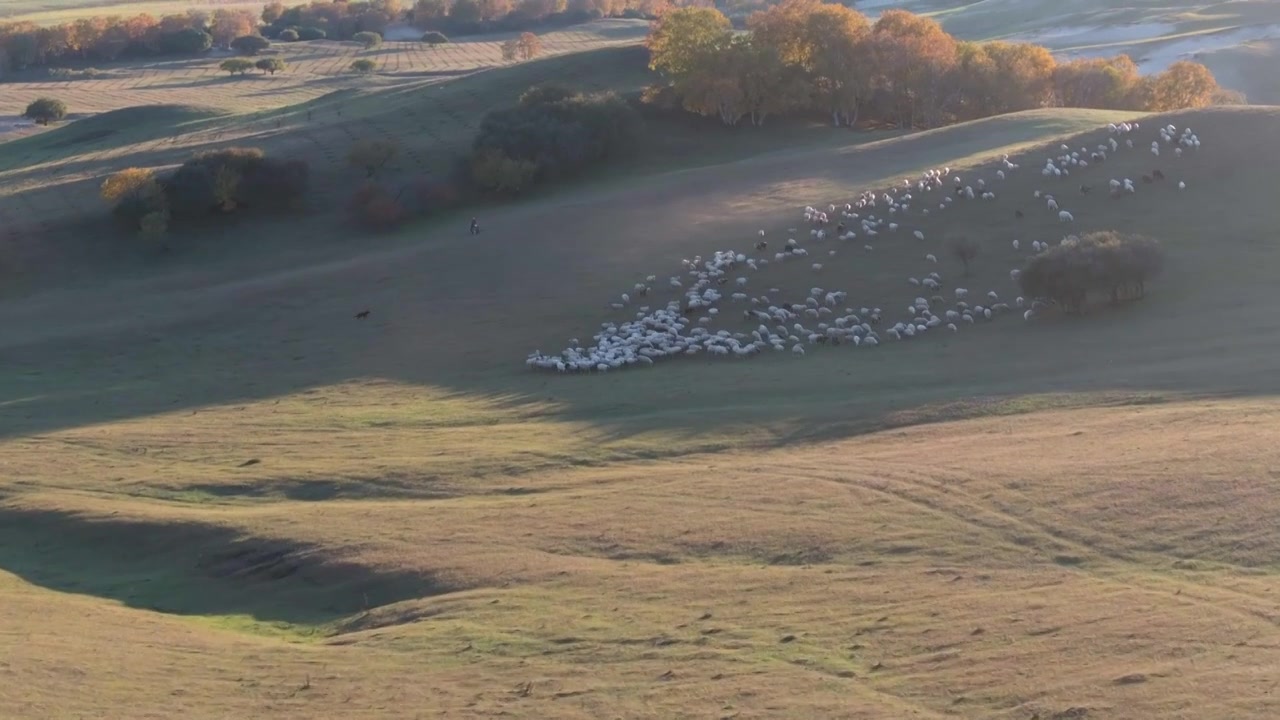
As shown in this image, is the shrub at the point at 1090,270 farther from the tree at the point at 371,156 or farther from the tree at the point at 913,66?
the tree at the point at 371,156

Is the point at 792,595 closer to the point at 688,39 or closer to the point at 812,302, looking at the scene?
the point at 812,302

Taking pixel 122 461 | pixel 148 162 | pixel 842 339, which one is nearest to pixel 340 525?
pixel 122 461

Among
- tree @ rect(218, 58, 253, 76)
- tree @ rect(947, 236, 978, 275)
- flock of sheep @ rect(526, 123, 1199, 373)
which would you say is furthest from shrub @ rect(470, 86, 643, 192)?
tree @ rect(218, 58, 253, 76)

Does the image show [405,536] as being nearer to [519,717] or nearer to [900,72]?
[519,717]

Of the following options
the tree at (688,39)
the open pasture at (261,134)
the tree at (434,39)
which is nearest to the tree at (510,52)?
the open pasture at (261,134)

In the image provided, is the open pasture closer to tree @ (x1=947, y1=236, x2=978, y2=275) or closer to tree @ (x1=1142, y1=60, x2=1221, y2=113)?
tree @ (x1=1142, y1=60, x2=1221, y2=113)

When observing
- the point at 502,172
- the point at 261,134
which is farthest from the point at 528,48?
the point at 502,172

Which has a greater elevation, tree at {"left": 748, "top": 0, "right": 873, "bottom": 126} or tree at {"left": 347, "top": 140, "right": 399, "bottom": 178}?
tree at {"left": 748, "top": 0, "right": 873, "bottom": 126}
